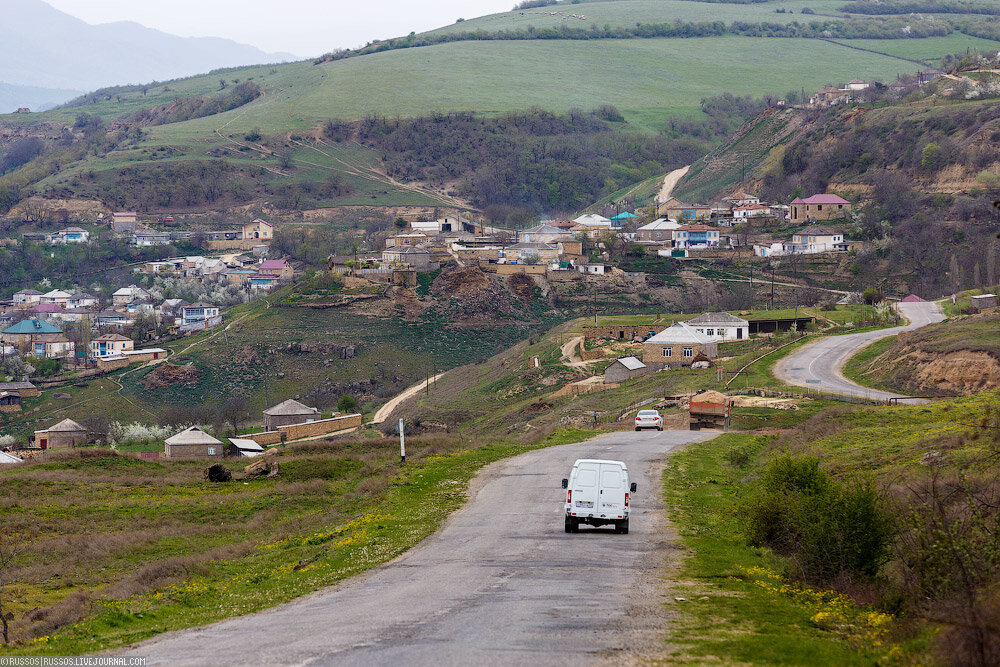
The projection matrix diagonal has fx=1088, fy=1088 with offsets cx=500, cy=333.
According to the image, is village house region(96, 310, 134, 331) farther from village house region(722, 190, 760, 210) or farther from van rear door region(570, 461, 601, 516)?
van rear door region(570, 461, 601, 516)

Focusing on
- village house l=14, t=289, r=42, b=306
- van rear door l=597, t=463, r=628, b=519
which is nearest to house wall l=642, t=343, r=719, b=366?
van rear door l=597, t=463, r=628, b=519

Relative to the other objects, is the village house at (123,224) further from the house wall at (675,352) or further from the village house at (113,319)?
the house wall at (675,352)

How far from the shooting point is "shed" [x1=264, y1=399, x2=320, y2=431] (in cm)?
6544

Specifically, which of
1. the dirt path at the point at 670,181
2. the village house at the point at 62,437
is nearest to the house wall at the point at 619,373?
the village house at the point at 62,437

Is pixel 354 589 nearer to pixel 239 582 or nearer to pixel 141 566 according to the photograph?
pixel 239 582

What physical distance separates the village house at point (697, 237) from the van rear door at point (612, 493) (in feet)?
309

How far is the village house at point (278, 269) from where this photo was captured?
132 meters

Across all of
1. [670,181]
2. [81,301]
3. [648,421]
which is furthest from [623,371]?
[670,181]

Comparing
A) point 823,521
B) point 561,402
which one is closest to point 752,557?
point 823,521

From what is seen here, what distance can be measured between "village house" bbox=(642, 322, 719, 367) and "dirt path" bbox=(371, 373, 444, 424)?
16.9 metres

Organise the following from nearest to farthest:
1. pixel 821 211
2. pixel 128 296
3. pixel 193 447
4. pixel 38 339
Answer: pixel 193 447
pixel 38 339
pixel 821 211
pixel 128 296

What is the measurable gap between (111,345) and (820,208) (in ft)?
239

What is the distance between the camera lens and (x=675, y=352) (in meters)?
66.9

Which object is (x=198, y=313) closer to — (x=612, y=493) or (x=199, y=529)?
(x=199, y=529)
